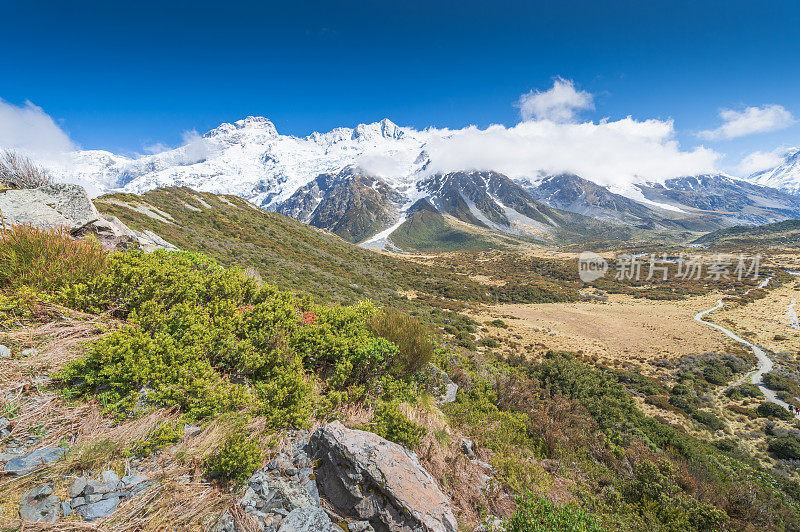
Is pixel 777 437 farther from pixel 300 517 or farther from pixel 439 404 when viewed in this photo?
pixel 300 517

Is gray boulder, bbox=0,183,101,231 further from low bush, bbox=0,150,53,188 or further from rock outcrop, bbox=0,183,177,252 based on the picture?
low bush, bbox=0,150,53,188

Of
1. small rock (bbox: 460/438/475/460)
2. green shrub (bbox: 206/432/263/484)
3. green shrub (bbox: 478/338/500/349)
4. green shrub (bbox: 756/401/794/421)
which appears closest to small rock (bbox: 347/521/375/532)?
green shrub (bbox: 206/432/263/484)

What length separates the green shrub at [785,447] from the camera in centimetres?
1597

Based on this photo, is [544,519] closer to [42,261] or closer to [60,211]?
[42,261]

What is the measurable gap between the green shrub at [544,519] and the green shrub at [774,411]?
28.4 meters

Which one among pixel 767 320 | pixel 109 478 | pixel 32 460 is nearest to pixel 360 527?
pixel 109 478

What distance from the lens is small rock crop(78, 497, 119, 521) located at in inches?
104

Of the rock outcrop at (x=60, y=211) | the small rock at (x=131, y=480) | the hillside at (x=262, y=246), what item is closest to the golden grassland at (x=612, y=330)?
the hillside at (x=262, y=246)

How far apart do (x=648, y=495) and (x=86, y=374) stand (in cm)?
980

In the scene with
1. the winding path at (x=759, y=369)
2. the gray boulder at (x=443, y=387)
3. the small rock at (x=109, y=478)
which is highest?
the small rock at (x=109, y=478)

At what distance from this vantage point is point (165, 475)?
3223mm

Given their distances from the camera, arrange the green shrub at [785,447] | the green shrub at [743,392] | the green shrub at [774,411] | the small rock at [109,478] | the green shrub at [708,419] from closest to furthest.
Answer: the small rock at [109,478]
the green shrub at [785,447]
the green shrub at [708,419]
the green shrub at [774,411]
the green shrub at [743,392]

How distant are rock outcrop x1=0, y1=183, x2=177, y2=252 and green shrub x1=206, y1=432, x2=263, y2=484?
10101 mm

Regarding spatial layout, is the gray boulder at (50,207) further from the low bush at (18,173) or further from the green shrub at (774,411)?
the green shrub at (774,411)
